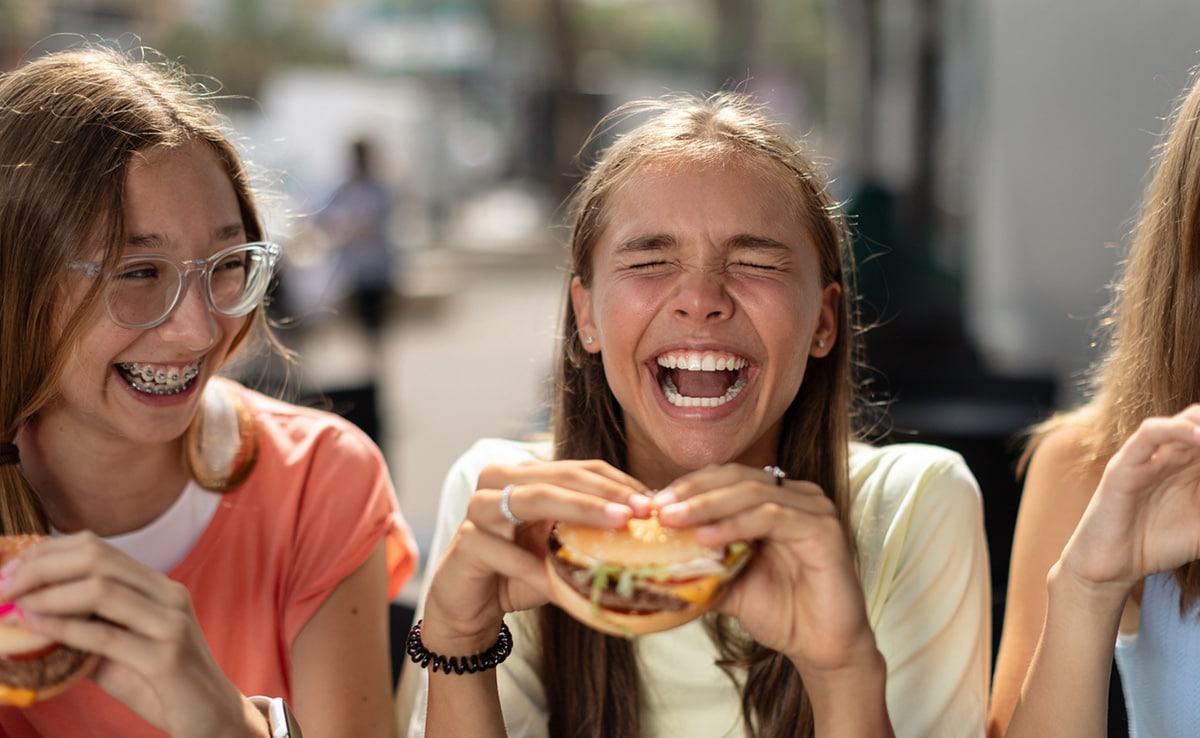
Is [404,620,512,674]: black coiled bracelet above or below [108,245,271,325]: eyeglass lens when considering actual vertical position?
below

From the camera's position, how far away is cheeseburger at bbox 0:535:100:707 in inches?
60.3

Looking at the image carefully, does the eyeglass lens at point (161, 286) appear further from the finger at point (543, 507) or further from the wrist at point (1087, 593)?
the wrist at point (1087, 593)

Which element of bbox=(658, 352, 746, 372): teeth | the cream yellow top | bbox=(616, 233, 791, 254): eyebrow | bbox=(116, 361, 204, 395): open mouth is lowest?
the cream yellow top

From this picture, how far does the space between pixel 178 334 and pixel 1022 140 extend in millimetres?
6161

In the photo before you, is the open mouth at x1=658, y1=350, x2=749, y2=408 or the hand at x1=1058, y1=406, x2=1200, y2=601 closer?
the hand at x1=1058, y1=406, x2=1200, y2=601

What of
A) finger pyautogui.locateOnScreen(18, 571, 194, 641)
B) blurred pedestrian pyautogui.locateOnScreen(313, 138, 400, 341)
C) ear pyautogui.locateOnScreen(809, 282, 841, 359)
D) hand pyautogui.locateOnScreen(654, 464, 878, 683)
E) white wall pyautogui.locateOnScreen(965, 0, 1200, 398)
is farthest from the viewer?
blurred pedestrian pyautogui.locateOnScreen(313, 138, 400, 341)

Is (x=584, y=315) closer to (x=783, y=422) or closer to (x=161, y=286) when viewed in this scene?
(x=783, y=422)

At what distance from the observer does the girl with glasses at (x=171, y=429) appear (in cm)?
194

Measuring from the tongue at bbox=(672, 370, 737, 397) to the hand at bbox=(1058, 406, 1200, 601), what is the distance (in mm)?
638

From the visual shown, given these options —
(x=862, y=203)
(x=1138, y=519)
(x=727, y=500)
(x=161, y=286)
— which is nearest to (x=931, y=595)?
(x=1138, y=519)

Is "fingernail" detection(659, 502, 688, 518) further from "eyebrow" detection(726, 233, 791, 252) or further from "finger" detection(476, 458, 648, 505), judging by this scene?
"eyebrow" detection(726, 233, 791, 252)

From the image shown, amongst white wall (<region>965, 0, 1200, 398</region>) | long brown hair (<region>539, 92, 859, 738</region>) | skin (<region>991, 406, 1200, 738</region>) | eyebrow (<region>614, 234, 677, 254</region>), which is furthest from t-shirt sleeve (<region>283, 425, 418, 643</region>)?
white wall (<region>965, 0, 1200, 398</region>)

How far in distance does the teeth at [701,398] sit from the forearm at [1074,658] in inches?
22.5

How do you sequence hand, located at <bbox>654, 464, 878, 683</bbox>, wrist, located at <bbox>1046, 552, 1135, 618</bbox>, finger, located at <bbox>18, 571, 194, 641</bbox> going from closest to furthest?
finger, located at <bbox>18, 571, 194, 641</bbox> < hand, located at <bbox>654, 464, 878, 683</bbox> < wrist, located at <bbox>1046, 552, 1135, 618</bbox>
